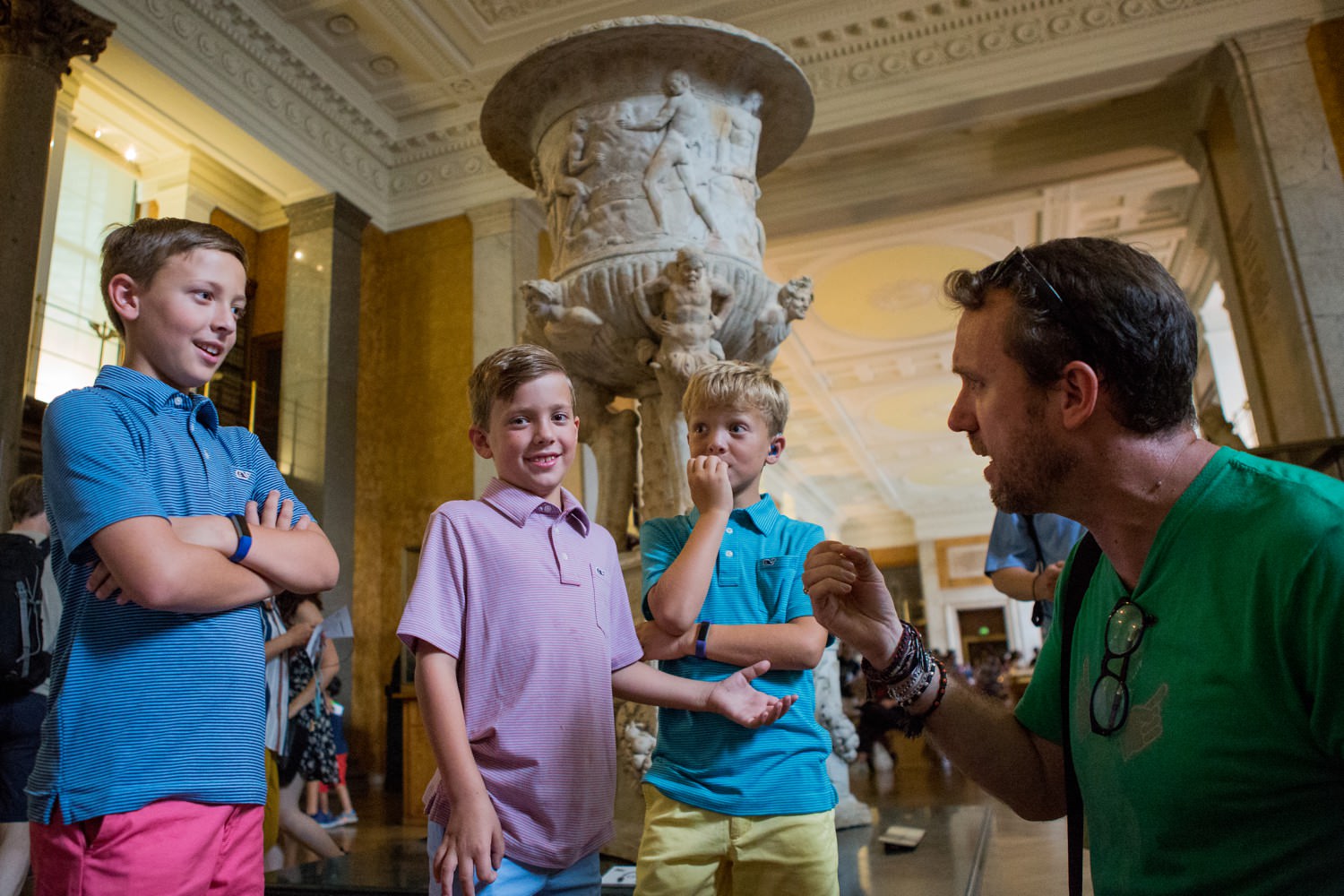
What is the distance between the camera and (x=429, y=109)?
9297 mm

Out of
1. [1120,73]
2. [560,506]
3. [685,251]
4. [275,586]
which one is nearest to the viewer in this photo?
[275,586]

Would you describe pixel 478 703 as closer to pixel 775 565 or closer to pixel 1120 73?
pixel 775 565

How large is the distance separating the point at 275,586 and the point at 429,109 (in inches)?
348

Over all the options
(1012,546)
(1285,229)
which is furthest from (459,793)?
(1285,229)

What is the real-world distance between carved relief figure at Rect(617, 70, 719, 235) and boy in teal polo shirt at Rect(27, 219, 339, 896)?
229 cm

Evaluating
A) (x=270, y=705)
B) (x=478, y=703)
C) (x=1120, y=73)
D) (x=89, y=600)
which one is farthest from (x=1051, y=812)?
(x=1120, y=73)

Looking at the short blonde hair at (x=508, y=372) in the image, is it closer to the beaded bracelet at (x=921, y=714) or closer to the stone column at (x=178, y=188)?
the beaded bracelet at (x=921, y=714)

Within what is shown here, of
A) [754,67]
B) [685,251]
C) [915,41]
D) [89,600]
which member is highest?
[915,41]

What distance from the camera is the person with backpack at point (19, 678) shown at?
2.81 m

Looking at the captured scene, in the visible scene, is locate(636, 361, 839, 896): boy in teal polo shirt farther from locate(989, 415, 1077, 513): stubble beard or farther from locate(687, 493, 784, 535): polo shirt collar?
locate(989, 415, 1077, 513): stubble beard

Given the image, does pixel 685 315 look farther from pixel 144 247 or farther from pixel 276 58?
pixel 276 58

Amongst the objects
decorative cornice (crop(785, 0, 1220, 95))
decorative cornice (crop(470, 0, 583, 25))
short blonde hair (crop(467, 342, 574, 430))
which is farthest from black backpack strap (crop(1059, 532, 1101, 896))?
decorative cornice (crop(470, 0, 583, 25))

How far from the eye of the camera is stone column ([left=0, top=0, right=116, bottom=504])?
5.45 m

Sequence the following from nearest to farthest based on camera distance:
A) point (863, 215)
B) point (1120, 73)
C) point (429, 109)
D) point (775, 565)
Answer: point (775, 565)
point (1120, 73)
point (429, 109)
point (863, 215)
